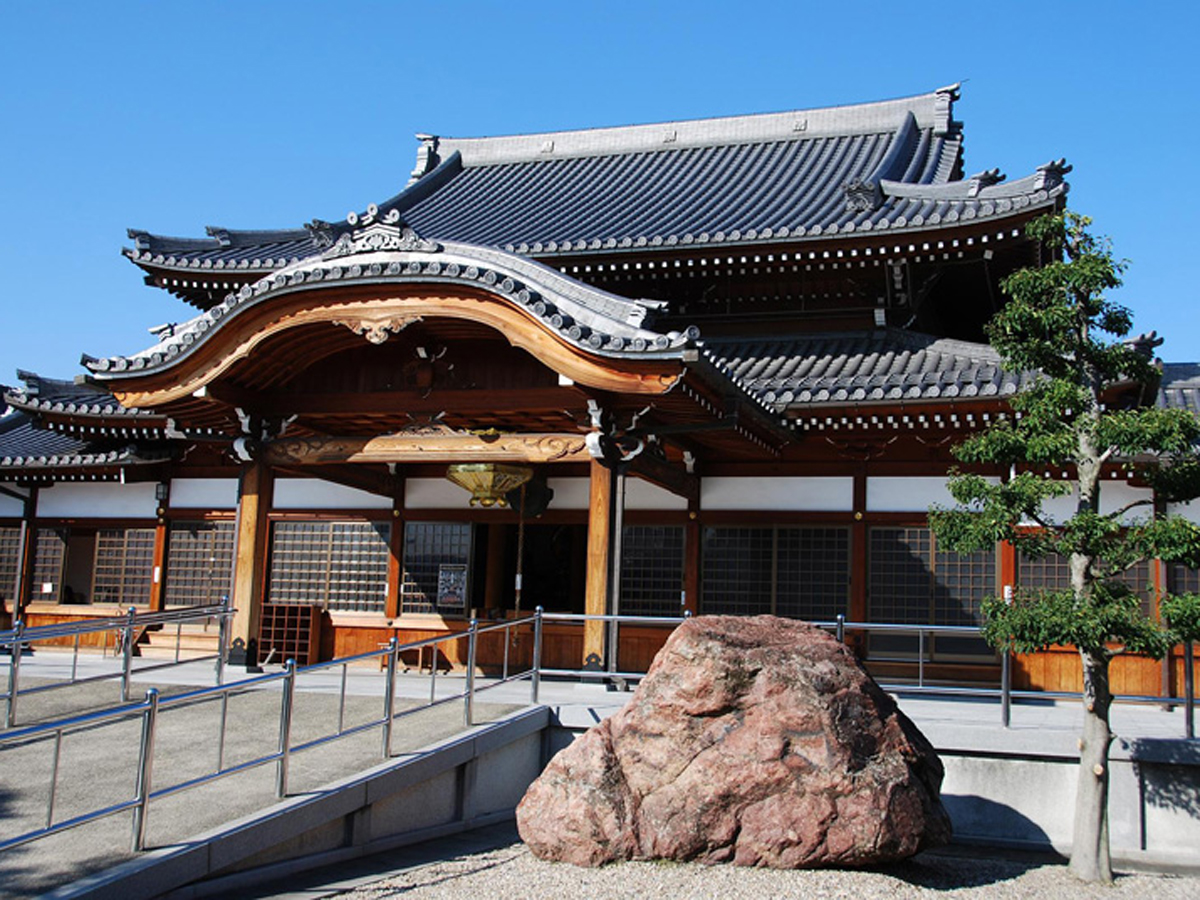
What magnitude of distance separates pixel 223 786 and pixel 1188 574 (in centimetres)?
1050

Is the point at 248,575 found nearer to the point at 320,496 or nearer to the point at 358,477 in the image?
the point at 358,477

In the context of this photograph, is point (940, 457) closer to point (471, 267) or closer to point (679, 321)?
point (679, 321)

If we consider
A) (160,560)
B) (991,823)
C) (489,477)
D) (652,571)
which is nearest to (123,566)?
(160,560)

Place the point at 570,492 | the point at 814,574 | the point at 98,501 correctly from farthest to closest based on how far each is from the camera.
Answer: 1. the point at 98,501
2. the point at 570,492
3. the point at 814,574

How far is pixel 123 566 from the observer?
16.3 m

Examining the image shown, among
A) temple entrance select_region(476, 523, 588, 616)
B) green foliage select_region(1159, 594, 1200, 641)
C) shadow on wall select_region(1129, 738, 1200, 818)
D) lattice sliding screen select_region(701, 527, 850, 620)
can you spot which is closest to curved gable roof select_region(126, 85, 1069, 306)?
lattice sliding screen select_region(701, 527, 850, 620)

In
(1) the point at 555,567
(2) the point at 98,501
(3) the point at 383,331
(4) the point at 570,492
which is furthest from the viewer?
(1) the point at 555,567

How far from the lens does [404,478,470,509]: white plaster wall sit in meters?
14.8

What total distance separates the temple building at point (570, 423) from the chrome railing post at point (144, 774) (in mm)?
5067

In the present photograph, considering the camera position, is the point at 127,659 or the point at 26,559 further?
the point at 26,559

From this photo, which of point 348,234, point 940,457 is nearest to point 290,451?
point 348,234

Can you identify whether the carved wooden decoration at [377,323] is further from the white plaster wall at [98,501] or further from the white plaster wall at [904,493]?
the white plaster wall at [98,501]

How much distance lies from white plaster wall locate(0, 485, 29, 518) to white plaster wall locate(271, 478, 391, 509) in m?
4.40

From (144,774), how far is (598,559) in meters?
5.33
